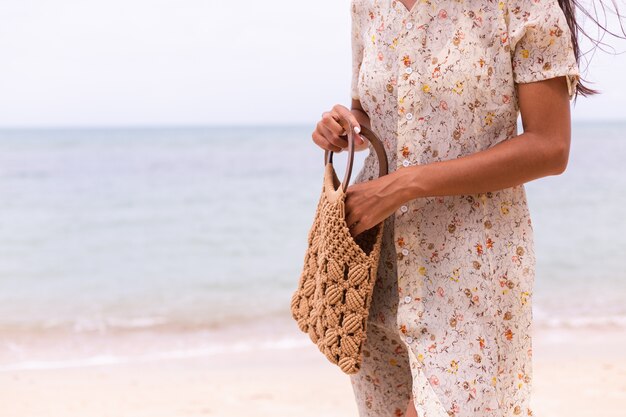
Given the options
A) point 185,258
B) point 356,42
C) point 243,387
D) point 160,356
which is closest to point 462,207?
point 356,42

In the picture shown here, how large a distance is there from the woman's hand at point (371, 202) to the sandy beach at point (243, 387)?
9.95ft

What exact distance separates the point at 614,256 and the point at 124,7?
2341 cm

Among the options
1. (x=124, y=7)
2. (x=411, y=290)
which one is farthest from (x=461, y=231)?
(x=124, y=7)

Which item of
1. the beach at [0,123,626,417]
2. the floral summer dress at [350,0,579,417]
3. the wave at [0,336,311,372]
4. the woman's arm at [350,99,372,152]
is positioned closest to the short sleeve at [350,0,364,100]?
the woman's arm at [350,99,372,152]

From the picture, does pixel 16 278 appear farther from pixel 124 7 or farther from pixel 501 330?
pixel 124 7

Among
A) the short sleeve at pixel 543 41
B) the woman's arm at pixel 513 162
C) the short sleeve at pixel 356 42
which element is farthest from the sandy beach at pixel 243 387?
the short sleeve at pixel 543 41

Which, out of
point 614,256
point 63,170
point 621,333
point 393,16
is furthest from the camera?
point 63,170

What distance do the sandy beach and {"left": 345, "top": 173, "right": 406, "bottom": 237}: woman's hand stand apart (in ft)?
9.95

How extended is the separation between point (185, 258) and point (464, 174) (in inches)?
310

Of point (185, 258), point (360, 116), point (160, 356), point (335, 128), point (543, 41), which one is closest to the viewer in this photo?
point (543, 41)

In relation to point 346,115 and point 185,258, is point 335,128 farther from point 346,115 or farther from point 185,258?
point 185,258

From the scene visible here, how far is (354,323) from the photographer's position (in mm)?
1547

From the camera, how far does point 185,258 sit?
9.13m

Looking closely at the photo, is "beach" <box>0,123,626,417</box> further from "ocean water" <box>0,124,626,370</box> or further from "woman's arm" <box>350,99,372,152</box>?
"woman's arm" <box>350,99,372,152</box>
